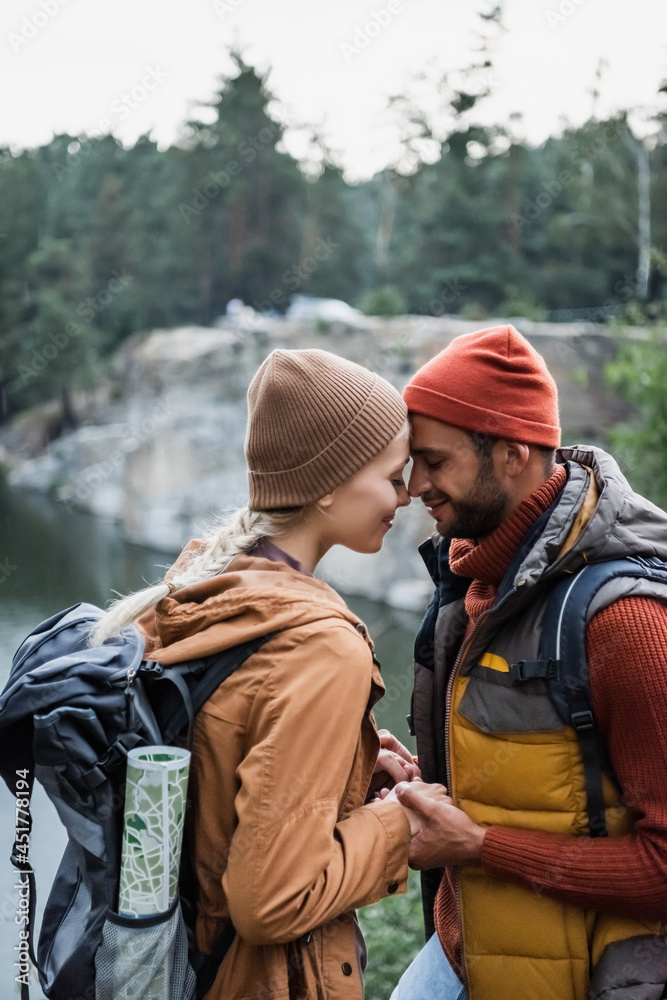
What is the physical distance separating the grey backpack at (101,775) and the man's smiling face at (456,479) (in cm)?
60

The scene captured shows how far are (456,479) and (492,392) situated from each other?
0.63ft

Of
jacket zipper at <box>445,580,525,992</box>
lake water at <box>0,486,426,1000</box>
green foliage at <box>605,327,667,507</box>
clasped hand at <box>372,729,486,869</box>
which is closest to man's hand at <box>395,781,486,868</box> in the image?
clasped hand at <box>372,729,486,869</box>

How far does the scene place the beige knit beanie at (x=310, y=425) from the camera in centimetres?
162

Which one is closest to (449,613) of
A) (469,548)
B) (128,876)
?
(469,548)

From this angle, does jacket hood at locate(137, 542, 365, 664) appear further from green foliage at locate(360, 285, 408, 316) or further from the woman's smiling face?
green foliage at locate(360, 285, 408, 316)

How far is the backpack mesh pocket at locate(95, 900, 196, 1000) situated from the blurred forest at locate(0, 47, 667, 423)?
62.3 ft

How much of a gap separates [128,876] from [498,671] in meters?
0.75

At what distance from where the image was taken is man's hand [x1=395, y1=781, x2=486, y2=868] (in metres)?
1.67

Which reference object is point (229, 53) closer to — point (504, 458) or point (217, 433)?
point (217, 433)

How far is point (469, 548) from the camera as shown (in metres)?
1.98

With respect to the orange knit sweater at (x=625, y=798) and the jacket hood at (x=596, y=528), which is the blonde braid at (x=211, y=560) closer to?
the jacket hood at (x=596, y=528)

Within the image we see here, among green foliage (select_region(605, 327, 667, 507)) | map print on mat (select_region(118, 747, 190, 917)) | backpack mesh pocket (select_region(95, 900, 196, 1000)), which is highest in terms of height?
map print on mat (select_region(118, 747, 190, 917))

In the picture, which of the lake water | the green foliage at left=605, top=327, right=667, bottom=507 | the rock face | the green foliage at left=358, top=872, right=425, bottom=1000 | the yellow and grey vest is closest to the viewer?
the yellow and grey vest

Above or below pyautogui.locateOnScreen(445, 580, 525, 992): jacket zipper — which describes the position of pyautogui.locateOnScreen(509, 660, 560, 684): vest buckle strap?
above
